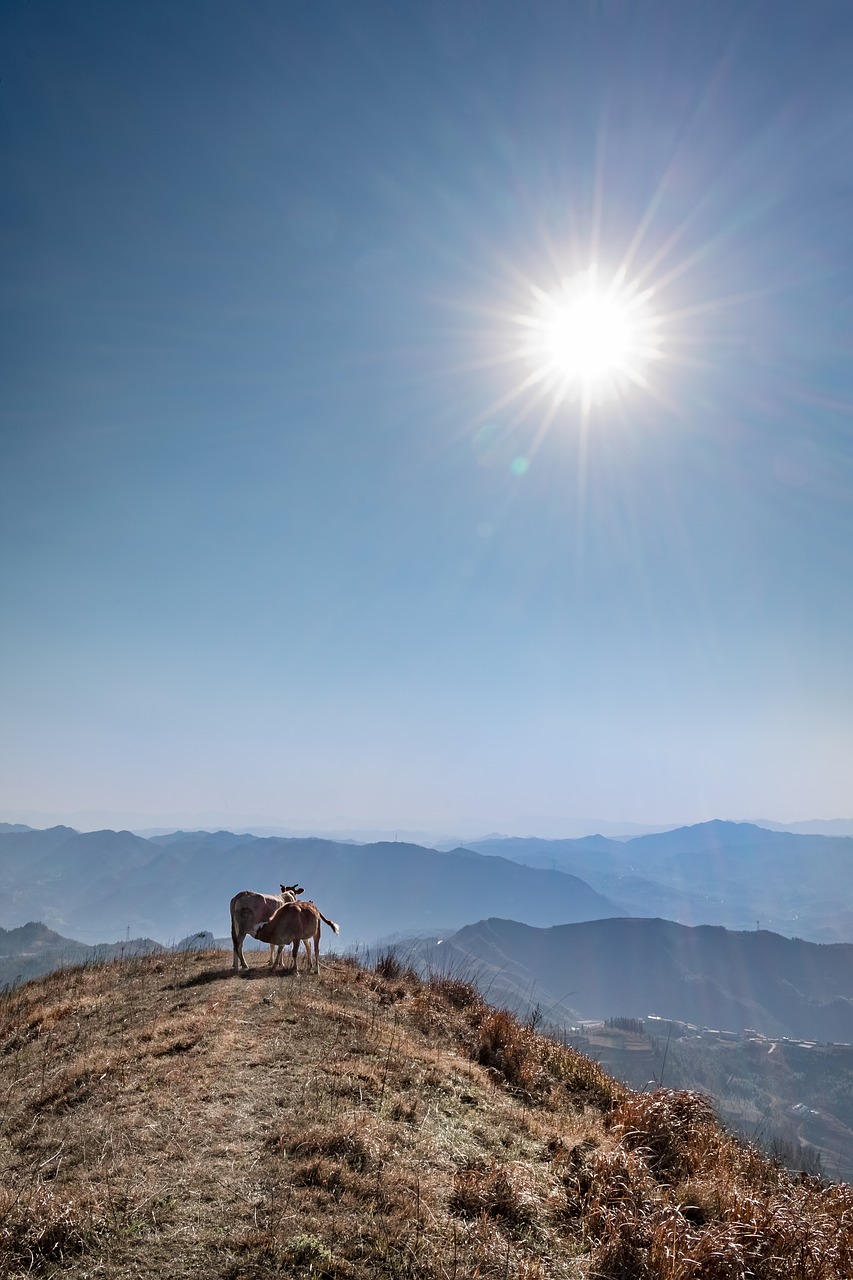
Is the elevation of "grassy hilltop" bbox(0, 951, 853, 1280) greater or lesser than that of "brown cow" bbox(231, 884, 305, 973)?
lesser

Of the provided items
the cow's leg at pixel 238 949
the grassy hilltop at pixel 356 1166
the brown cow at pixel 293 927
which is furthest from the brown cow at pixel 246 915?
the grassy hilltop at pixel 356 1166

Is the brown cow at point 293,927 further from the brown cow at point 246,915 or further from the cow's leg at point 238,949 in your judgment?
the brown cow at point 246,915

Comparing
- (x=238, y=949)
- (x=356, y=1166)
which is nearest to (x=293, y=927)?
(x=238, y=949)

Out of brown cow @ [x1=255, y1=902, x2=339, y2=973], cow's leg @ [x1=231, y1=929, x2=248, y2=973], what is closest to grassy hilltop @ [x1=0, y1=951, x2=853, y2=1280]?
brown cow @ [x1=255, y1=902, x2=339, y2=973]

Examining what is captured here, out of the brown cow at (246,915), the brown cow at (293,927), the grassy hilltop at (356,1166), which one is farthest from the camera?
the brown cow at (246,915)

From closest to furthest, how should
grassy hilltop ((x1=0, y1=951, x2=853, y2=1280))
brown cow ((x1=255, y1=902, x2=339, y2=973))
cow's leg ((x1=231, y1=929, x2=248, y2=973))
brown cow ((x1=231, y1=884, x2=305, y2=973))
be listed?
grassy hilltop ((x1=0, y1=951, x2=853, y2=1280)), brown cow ((x1=255, y1=902, x2=339, y2=973)), cow's leg ((x1=231, y1=929, x2=248, y2=973)), brown cow ((x1=231, y1=884, x2=305, y2=973))

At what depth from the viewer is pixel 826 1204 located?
24.1 feet

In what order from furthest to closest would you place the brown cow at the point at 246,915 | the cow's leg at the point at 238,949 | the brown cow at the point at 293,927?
the brown cow at the point at 246,915 → the cow's leg at the point at 238,949 → the brown cow at the point at 293,927

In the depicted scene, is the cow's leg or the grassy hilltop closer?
the grassy hilltop

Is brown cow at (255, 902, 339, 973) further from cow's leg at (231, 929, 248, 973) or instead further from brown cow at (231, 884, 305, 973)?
brown cow at (231, 884, 305, 973)

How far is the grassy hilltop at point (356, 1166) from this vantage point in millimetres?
4773

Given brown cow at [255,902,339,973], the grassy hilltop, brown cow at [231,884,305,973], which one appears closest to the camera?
the grassy hilltop

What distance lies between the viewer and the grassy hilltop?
4773 mm

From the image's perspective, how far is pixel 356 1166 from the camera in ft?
19.3
